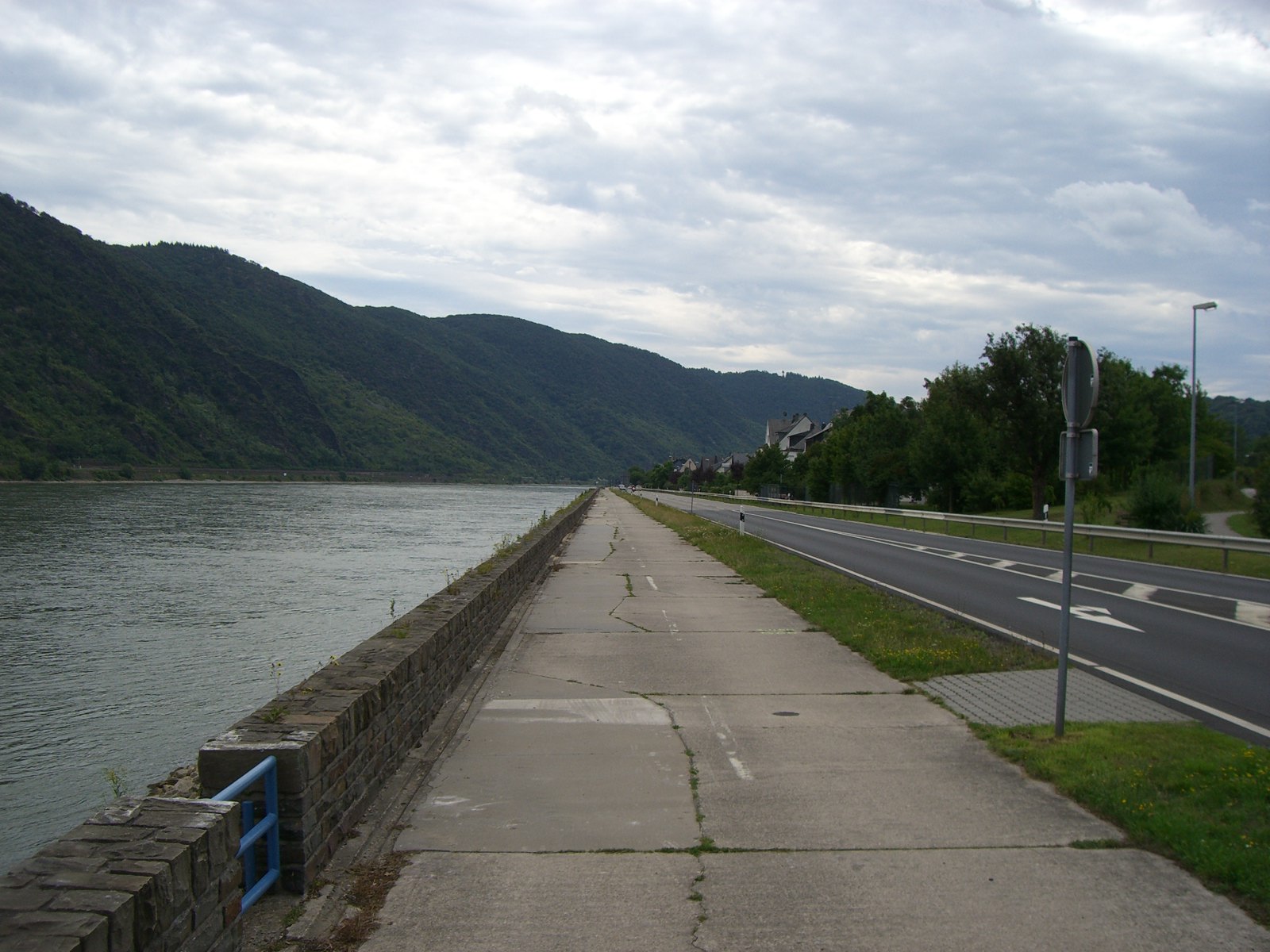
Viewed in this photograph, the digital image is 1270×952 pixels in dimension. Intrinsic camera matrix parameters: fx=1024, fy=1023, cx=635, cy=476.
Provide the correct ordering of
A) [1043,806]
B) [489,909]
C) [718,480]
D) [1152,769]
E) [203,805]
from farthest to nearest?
[718,480] → [1152,769] → [1043,806] → [489,909] → [203,805]

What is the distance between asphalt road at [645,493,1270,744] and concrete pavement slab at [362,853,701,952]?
5.08 m

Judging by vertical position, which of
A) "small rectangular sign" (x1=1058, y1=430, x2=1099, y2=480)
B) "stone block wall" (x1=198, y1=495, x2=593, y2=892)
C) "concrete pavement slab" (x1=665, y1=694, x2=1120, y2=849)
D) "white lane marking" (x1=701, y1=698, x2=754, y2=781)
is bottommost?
"white lane marking" (x1=701, y1=698, x2=754, y2=781)

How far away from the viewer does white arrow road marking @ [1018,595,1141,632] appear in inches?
525

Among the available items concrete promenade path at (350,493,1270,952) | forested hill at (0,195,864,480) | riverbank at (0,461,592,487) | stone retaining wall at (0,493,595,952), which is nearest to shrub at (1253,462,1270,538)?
concrete promenade path at (350,493,1270,952)

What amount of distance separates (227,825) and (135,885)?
63 centimetres

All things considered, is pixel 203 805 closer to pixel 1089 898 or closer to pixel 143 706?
pixel 1089 898

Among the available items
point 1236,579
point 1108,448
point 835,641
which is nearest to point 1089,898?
point 835,641

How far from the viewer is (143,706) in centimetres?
1204

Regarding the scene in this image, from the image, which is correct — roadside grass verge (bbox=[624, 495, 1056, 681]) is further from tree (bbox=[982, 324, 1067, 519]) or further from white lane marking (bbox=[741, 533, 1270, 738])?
tree (bbox=[982, 324, 1067, 519])

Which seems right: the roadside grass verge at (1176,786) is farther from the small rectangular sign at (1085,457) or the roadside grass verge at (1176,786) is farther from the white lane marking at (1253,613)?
the white lane marking at (1253,613)

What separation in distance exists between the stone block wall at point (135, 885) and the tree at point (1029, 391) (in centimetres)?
4204

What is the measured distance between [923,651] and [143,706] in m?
8.92

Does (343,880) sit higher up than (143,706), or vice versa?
(343,880)

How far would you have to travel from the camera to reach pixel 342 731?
5172 millimetres
